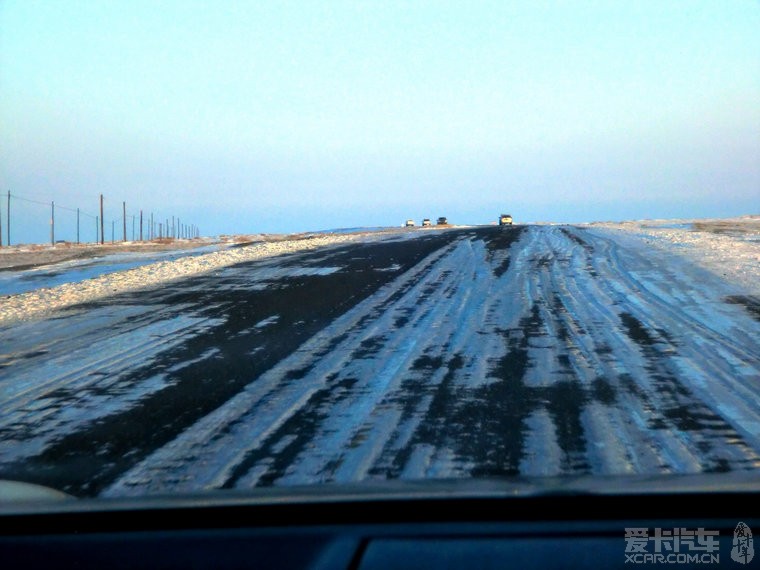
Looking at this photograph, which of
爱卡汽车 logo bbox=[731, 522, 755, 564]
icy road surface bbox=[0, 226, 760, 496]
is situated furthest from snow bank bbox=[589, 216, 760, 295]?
爱卡汽车 logo bbox=[731, 522, 755, 564]

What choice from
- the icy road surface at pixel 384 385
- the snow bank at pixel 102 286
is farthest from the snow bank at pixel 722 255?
the snow bank at pixel 102 286

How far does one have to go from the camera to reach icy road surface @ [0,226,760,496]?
604 centimetres

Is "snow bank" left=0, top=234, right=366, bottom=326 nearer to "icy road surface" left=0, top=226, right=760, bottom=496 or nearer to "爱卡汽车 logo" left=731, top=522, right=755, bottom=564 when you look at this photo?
"icy road surface" left=0, top=226, right=760, bottom=496

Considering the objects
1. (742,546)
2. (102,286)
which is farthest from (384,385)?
(102,286)

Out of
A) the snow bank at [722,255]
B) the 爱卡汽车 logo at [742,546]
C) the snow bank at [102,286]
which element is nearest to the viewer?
the 爱卡汽车 logo at [742,546]

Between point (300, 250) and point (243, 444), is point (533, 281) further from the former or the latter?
point (300, 250)

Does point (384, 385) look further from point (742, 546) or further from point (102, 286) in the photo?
point (102, 286)

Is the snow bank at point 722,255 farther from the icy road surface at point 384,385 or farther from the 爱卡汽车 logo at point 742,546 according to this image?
the 爱卡汽车 logo at point 742,546

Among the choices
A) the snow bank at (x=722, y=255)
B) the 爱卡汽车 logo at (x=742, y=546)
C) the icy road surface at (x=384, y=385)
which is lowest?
the icy road surface at (x=384, y=385)

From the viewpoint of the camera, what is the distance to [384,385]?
8.56 metres

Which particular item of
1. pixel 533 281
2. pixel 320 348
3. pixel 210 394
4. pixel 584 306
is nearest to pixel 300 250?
pixel 533 281

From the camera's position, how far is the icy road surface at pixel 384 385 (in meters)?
6.04

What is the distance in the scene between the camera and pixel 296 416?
24.4ft

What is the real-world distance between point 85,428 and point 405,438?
110 inches
